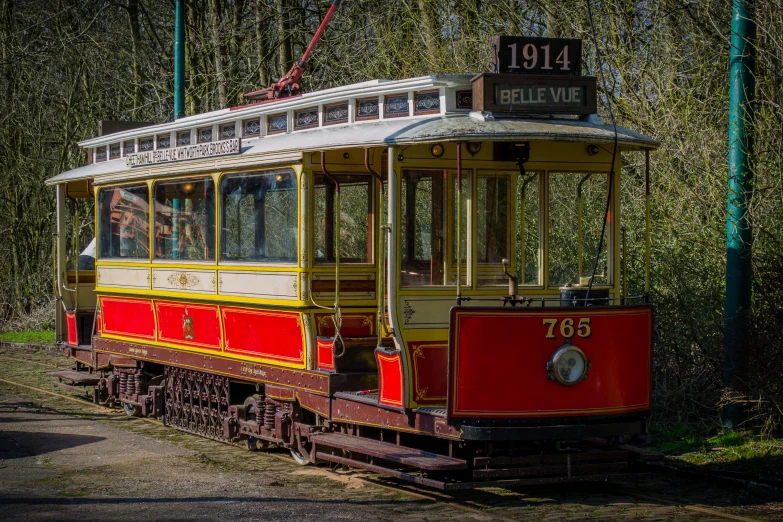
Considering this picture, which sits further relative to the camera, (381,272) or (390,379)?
→ (381,272)

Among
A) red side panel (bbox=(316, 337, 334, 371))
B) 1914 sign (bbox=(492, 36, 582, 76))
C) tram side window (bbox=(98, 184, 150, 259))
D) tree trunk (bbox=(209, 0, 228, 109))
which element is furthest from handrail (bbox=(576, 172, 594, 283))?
tree trunk (bbox=(209, 0, 228, 109))

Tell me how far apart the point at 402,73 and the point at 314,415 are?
7.17m

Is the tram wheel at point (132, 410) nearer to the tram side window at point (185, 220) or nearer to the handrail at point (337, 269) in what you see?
the tram side window at point (185, 220)

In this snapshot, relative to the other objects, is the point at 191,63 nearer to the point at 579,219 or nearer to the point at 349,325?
the point at 349,325

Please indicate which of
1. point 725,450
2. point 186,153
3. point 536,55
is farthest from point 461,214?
point 186,153

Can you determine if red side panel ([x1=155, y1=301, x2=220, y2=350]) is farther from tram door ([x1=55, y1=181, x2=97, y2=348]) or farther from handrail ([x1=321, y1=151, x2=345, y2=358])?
tram door ([x1=55, y1=181, x2=97, y2=348])

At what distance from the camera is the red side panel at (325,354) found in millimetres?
9648

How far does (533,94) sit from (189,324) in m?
4.99

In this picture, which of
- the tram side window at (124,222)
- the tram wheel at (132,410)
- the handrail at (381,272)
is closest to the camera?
the handrail at (381,272)

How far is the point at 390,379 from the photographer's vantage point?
883cm

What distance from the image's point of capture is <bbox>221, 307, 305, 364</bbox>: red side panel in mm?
10078

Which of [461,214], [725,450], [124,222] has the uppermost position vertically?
[124,222]

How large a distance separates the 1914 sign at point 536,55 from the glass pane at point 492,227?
0.87 meters

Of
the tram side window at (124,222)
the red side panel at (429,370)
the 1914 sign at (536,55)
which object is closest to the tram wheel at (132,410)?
the tram side window at (124,222)
